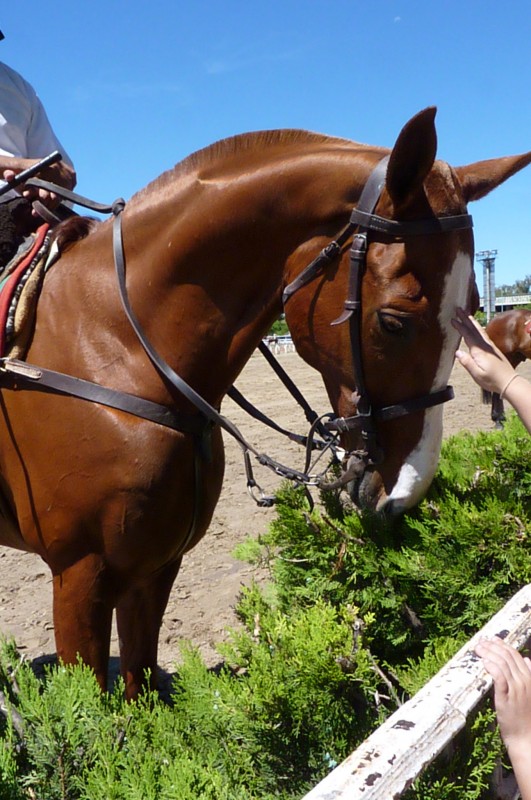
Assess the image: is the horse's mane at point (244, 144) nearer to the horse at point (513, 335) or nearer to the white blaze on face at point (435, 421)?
the white blaze on face at point (435, 421)

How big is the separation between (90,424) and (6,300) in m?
0.54

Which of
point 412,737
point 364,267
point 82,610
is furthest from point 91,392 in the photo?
point 412,737

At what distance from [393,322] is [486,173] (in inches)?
28.7

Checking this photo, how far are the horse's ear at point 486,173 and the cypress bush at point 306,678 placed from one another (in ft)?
3.55

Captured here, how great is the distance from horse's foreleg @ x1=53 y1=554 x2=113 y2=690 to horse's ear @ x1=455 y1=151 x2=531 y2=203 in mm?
1755

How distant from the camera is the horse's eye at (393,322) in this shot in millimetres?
1949

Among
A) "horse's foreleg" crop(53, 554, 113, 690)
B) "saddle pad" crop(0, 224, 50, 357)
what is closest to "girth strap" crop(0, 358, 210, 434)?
"saddle pad" crop(0, 224, 50, 357)

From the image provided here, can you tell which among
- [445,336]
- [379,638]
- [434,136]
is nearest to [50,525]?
[379,638]

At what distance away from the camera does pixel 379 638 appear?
2.39 m

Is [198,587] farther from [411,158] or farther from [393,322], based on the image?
[411,158]

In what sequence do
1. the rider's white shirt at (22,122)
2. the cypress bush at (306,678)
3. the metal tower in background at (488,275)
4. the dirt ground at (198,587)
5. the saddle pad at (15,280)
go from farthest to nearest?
the metal tower in background at (488,275) < the dirt ground at (198,587) < the rider's white shirt at (22,122) < the saddle pad at (15,280) < the cypress bush at (306,678)

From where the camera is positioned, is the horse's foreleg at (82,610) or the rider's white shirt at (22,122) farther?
the rider's white shirt at (22,122)

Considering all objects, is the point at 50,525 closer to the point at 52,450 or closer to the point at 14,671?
the point at 52,450

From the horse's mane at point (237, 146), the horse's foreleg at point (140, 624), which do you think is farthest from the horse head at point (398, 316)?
the horse's foreleg at point (140, 624)
